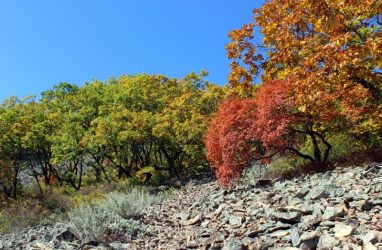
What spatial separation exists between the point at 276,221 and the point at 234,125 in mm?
6369

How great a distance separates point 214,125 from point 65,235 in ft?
21.9

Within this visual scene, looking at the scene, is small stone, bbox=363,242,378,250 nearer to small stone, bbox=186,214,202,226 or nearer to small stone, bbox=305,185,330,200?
small stone, bbox=305,185,330,200

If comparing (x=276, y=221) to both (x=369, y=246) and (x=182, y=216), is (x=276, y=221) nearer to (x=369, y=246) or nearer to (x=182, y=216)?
(x=369, y=246)

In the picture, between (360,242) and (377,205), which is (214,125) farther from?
(360,242)

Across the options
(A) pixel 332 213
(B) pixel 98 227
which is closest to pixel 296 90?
(A) pixel 332 213

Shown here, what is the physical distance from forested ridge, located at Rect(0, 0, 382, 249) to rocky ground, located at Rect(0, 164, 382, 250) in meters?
0.14

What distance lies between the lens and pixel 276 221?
7566 millimetres

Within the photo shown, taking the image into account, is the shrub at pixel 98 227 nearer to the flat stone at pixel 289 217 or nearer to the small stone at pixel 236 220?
the small stone at pixel 236 220

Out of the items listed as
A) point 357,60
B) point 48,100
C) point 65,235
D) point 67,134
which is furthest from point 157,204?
point 48,100

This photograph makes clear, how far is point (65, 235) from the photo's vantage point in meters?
9.71

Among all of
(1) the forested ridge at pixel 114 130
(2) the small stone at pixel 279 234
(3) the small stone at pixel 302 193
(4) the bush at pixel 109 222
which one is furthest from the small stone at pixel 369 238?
(1) the forested ridge at pixel 114 130

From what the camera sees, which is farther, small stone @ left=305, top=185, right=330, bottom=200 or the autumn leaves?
the autumn leaves

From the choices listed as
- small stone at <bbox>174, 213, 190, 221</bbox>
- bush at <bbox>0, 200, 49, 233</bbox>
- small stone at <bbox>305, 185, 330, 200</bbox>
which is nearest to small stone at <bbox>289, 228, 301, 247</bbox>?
small stone at <bbox>305, 185, 330, 200</bbox>

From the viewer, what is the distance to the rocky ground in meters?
6.23
